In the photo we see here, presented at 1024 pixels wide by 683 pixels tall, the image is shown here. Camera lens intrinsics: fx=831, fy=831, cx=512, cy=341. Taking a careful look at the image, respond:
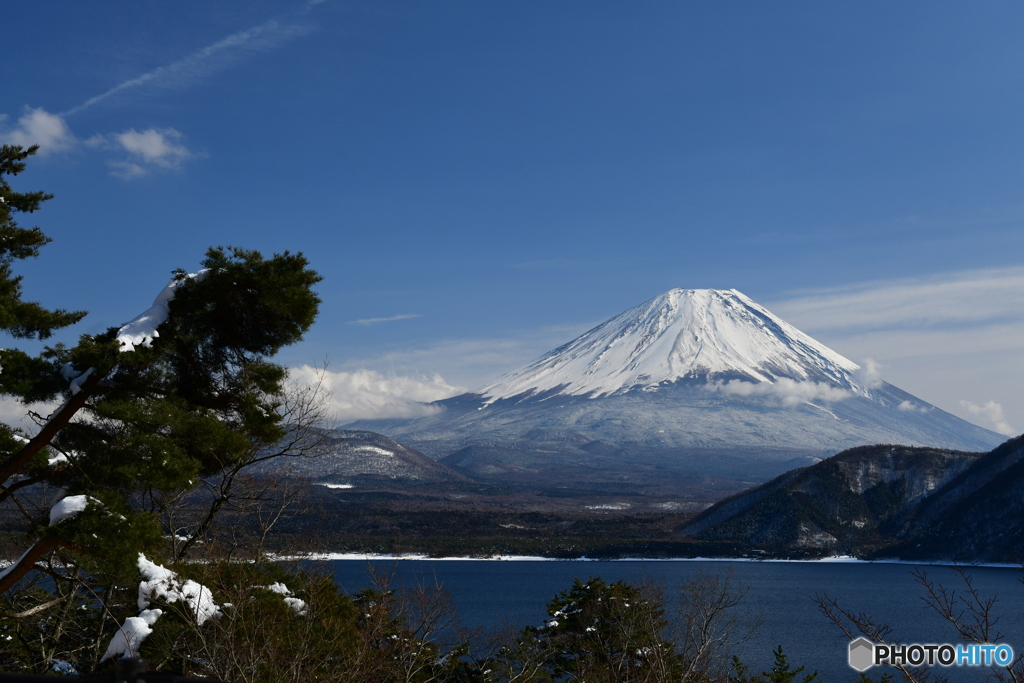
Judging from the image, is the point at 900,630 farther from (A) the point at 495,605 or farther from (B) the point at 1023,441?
(B) the point at 1023,441

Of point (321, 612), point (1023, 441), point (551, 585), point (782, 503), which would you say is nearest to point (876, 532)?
point (782, 503)

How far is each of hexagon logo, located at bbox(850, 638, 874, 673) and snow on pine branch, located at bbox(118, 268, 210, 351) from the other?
261 inches

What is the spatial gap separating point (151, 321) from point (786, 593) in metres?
69.8

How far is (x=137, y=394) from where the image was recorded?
26.3 feet

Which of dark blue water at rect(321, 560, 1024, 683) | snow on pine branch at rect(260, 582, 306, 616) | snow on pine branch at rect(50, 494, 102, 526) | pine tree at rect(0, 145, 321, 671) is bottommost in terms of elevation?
→ dark blue water at rect(321, 560, 1024, 683)

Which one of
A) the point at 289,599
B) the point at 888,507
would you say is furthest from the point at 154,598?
the point at 888,507

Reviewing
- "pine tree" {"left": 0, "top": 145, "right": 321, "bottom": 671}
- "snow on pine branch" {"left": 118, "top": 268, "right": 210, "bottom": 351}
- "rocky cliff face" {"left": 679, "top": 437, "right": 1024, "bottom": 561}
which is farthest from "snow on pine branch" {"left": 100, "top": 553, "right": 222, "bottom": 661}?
"rocky cliff face" {"left": 679, "top": 437, "right": 1024, "bottom": 561}

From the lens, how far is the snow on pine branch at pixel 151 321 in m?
7.68

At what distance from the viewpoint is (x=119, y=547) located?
698cm

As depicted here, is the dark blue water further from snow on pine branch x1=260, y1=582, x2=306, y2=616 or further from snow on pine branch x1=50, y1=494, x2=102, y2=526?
snow on pine branch x1=50, y1=494, x2=102, y2=526

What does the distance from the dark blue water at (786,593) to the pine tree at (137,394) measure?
40.8 feet

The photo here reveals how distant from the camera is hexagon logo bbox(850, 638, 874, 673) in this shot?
6.60 m

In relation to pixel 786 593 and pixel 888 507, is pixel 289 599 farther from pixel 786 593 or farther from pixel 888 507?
pixel 888 507

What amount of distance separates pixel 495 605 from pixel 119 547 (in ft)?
180
